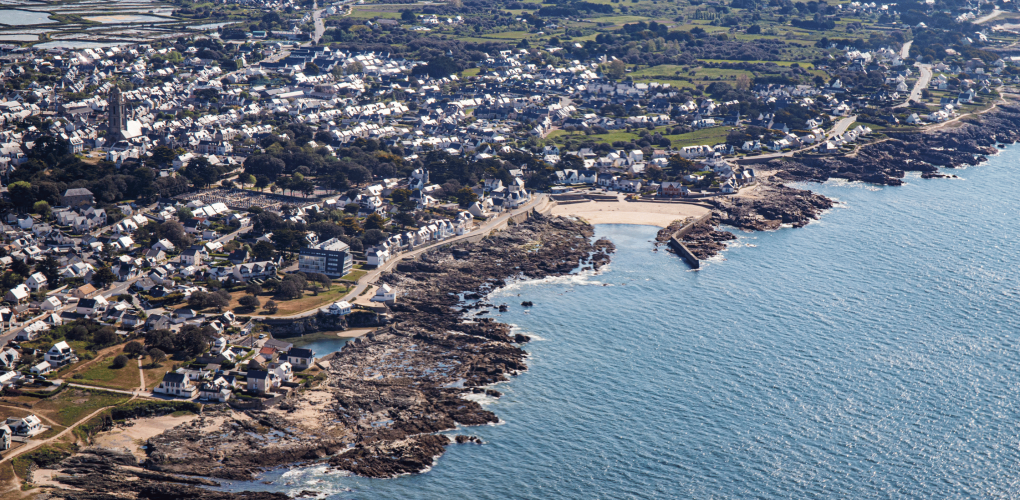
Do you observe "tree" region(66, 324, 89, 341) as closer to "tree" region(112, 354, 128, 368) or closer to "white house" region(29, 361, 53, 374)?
"white house" region(29, 361, 53, 374)

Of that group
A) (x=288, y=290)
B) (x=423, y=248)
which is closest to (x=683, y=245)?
(x=423, y=248)

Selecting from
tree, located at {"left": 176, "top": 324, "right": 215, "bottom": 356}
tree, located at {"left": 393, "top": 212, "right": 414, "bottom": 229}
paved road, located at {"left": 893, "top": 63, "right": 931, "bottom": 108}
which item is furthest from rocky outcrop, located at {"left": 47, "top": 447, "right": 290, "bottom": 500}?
paved road, located at {"left": 893, "top": 63, "right": 931, "bottom": 108}

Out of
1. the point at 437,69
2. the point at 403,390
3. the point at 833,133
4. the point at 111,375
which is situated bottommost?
the point at 403,390

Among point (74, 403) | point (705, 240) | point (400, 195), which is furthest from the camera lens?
point (400, 195)

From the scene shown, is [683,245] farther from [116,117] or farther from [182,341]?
[116,117]

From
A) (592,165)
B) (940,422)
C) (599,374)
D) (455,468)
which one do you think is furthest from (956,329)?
(592,165)

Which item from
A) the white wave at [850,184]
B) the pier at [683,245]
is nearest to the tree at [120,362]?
the pier at [683,245]

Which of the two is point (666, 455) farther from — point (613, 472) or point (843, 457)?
point (843, 457)

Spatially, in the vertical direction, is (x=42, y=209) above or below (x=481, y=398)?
above
